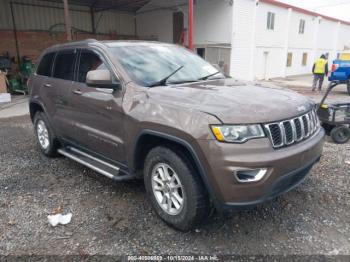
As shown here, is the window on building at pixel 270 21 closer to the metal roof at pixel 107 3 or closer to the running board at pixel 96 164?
the metal roof at pixel 107 3

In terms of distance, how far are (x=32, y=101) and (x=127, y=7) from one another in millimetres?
19490

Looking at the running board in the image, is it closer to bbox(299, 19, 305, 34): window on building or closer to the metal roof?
the metal roof

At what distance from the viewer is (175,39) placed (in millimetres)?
21906

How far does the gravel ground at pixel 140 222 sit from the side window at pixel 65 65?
4.85 ft

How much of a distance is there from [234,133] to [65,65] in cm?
301

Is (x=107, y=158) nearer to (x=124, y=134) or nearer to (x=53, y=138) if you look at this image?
(x=124, y=134)

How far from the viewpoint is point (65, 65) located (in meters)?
4.27

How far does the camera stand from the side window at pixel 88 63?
355 cm

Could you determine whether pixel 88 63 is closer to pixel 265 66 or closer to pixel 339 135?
pixel 339 135

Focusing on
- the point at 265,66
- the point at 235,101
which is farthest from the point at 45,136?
the point at 265,66

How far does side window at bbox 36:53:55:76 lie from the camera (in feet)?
15.4

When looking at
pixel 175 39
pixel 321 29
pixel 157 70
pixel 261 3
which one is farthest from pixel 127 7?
pixel 157 70

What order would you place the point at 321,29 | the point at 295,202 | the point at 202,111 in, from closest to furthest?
the point at 202,111 → the point at 295,202 → the point at 321,29

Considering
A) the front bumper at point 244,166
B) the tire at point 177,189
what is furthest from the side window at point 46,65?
the front bumper at point 244,166
